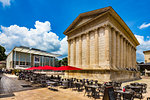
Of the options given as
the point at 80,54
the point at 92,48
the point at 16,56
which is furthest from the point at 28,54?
the point at 92,48

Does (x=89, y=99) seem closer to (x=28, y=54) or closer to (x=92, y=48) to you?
(x=92, y=48)

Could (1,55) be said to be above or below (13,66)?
above

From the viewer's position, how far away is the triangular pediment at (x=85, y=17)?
59.2ft

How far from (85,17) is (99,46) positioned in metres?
8.02

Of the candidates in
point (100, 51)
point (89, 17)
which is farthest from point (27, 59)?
point (100, 51)

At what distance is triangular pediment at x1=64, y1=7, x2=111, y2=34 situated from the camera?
711 inches

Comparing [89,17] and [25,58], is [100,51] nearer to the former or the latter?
[89,17]

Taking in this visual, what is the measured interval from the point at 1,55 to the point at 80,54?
62.1 metres

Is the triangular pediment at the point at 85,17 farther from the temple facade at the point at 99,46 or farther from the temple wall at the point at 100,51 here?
the temple wall at the point at 100,51

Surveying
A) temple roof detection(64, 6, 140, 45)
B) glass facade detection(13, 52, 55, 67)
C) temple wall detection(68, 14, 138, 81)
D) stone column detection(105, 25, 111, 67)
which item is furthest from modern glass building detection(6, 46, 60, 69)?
stone column detection(105, 25, 111, 67)

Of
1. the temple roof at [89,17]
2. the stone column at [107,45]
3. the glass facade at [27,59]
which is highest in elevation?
the temple roof at [89,17]

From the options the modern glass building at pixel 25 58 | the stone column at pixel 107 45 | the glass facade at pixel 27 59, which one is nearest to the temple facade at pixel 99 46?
the stone column at pixel 107 45

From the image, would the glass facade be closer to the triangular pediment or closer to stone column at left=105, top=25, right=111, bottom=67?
the triangular pediment

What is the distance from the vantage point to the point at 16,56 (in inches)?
1836
